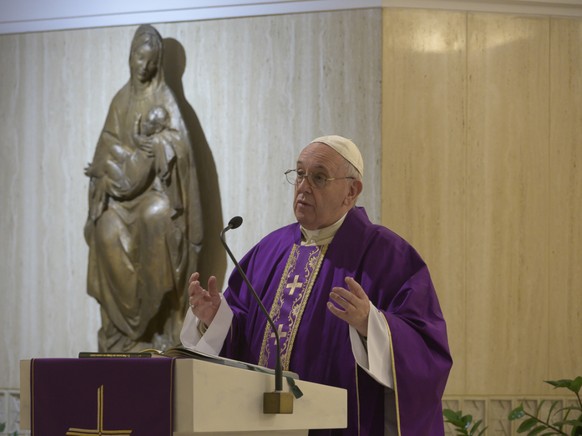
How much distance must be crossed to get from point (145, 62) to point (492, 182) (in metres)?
2.50

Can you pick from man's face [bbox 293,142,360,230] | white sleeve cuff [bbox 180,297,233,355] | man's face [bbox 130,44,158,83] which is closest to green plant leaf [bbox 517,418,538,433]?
man's face [bbox 293,142,360,230]

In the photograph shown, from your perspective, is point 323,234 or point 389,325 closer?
point 389,325

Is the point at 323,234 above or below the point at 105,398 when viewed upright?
above

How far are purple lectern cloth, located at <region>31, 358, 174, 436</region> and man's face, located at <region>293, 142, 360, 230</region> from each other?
1.44m

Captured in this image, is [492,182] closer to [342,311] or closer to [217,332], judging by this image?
[217,332]

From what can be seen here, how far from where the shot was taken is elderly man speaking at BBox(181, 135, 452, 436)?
3707mm

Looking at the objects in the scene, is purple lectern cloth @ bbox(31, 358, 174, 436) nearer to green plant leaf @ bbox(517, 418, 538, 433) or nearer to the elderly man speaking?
the elderly man speaking

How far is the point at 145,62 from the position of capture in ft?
23.5

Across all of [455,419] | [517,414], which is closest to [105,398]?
[455,419]

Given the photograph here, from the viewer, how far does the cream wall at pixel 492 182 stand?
269 inches

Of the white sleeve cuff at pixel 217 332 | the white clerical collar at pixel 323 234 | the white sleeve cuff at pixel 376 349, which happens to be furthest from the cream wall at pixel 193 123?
the white sleeve cuff at pixel 376 349

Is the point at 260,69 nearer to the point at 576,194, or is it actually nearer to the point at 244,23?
the point at 244,23

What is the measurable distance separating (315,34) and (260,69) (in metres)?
0.47

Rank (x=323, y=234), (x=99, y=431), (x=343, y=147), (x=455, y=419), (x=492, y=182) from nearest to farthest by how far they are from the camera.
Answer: (x=99, y=431), (x=343, y=147), (x=323, y=234), (x=455, y=419), (x=492, y=182)
